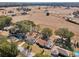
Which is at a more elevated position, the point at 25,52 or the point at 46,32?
the point at 46,32

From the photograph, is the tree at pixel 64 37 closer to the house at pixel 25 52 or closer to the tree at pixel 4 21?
the house at pixel 25 52

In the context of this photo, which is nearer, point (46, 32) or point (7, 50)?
point (7, 50)

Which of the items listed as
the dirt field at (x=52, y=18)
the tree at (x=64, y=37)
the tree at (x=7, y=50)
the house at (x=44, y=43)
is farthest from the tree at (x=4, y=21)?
the tree at (x=64, y=37)

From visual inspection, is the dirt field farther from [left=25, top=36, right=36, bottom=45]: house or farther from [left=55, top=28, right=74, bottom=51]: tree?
[left=25, top=36, right=36, bottom=45]: house

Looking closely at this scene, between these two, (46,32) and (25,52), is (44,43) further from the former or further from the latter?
(25,52)

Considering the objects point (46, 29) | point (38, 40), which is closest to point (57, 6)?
point (46, 29)

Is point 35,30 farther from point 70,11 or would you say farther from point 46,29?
point 70,11

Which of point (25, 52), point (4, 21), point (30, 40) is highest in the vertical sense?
point (4, 21)

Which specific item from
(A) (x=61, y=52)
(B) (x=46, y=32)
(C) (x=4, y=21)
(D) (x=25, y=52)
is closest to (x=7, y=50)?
(D) (x=25, y=52)
